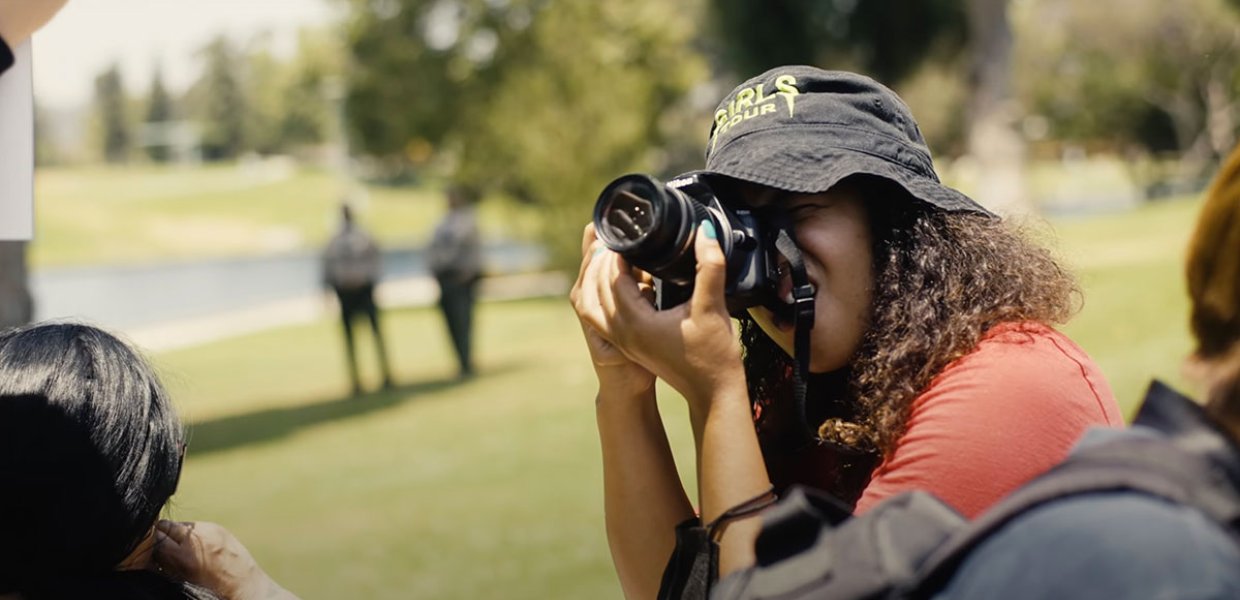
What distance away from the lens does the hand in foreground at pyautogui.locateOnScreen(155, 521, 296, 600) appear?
1769 millimetres

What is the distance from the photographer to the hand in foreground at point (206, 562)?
5.80ft

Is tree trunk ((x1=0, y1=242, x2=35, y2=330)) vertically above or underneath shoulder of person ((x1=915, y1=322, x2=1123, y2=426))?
underneath

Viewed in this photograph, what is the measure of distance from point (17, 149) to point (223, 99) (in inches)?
4475

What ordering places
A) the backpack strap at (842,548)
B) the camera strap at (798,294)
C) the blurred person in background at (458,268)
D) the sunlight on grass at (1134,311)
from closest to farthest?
the backpack strap at (842,548)
the camera strap at (798,294)
the sunlight on grass at (1134,311)
the blurred person in background at (458,268)

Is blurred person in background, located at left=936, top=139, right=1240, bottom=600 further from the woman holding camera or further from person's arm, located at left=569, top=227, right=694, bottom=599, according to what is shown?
person's arm, located at left=569, top=227, right=694, bottom=599

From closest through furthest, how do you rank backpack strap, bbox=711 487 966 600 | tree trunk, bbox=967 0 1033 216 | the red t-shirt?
backpack strap, bbox=711 487 966 600
the red t-shirt
tree trunk, bbox=967 0 1033 216

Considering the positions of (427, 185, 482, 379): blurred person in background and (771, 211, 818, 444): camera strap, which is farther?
(427, 185, 482, 379): blurred person in background

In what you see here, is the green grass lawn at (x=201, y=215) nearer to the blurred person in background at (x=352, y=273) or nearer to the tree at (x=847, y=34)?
the tree at (x=847, y=34)

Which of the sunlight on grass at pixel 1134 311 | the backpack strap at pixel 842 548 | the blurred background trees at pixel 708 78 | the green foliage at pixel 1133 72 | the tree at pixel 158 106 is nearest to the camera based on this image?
the backpack strap at pixel 842 548

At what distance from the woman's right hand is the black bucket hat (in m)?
0.19

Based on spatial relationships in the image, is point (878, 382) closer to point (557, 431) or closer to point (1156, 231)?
point (557, 431)

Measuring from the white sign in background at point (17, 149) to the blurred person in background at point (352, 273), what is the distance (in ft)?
38.6

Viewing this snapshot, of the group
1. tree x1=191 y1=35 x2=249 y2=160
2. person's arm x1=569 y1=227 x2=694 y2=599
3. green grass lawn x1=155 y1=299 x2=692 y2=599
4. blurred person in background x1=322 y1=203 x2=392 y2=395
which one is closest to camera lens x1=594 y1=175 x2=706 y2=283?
person's arm x1=569 y1=227 x2=694 y2=599

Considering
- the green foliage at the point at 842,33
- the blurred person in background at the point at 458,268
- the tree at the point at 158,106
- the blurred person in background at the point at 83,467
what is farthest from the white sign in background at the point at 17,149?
the tree at the point at 158,106
